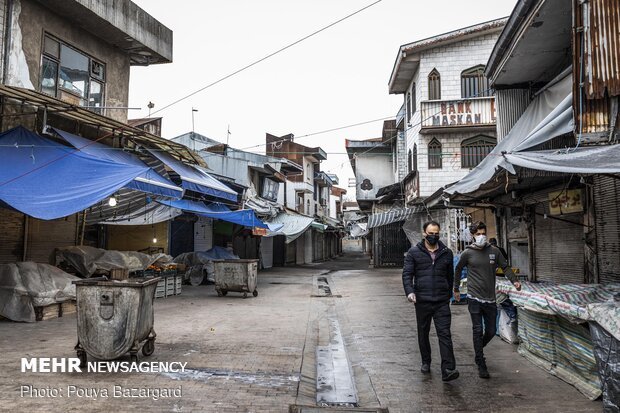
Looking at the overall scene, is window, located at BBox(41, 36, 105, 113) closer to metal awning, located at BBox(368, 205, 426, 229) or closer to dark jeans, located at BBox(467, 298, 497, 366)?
dark jeans, located at BBox(467, 298, 497, 366)

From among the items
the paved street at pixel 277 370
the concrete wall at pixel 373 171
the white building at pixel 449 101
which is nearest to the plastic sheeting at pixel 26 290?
the paved street at pixel 277 370

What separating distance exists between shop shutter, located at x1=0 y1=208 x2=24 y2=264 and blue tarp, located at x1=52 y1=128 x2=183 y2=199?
2205 millimetres

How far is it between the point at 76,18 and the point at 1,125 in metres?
3.90

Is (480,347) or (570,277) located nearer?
(480,347)

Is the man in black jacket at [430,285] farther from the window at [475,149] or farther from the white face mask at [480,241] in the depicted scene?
the window at [475,149]

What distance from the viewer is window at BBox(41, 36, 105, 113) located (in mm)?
11195

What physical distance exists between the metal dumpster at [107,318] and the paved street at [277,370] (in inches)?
14.6

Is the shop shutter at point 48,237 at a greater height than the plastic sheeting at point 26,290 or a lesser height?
greater

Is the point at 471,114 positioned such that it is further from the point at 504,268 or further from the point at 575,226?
the point at 504,268

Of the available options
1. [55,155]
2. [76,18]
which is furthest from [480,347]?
[76,18]

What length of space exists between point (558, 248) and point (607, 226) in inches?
71.8

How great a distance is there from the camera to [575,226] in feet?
26.0

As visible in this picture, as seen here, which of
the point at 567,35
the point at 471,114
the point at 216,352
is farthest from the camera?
the point at 471,114

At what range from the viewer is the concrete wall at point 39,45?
33.2 feet
